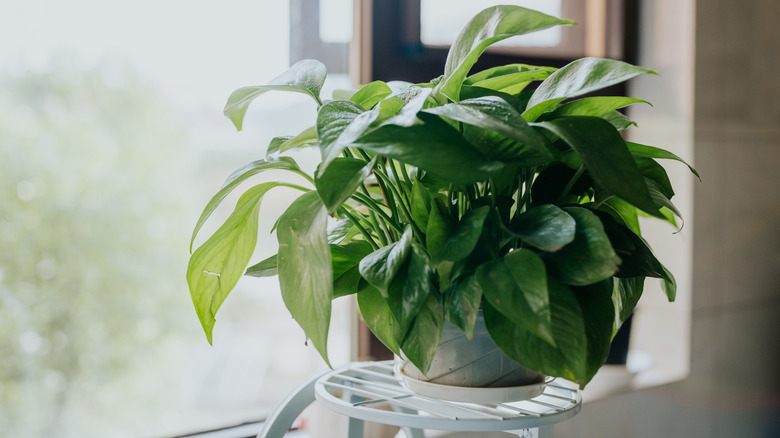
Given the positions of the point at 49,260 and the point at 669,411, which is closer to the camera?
the point at 49,260

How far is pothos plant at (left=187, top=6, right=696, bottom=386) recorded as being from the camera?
450 mm

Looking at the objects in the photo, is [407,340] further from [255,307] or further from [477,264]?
[255,307]

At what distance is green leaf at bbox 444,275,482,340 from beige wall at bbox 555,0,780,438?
1055 mm

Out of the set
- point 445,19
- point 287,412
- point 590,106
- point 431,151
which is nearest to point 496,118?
point 431,151

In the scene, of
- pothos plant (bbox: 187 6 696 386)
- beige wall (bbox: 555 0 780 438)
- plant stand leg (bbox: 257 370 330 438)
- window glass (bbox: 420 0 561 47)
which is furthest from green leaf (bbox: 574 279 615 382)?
beige wall (bbox: 555 0 780 438)

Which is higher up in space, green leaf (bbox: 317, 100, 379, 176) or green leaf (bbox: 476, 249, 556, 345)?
green leaf (bbox: 317, 100, 379, 176)

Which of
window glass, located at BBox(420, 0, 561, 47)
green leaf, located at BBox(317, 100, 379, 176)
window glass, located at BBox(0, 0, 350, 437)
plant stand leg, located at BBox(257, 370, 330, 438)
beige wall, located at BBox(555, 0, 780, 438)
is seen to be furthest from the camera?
beige wall, located at BBox(555, 0, 780, 438)

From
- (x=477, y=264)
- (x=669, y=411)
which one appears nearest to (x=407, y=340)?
(x=477, y=264)

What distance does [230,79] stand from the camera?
1055 millimetres

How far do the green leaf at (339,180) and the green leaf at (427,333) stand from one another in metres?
0.11

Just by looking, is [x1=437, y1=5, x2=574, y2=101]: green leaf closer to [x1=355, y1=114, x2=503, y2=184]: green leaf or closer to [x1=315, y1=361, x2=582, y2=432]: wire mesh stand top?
[x1=355, y1=114, x2=503, y2=184]: green leaf

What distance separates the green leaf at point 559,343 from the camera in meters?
0.45

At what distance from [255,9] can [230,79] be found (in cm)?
13

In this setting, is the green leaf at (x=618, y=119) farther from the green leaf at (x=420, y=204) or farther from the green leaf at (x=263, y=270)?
the green leaf at (x=263, y=270)
